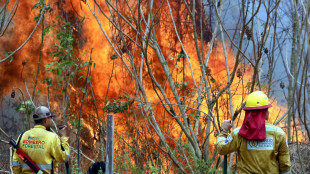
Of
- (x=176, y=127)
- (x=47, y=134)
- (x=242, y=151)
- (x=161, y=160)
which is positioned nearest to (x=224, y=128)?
(x=242, y=151)

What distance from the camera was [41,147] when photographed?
4.37 m

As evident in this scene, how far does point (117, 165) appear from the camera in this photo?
7617 mm

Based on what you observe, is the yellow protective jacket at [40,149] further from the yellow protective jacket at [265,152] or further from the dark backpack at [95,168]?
the yellow protective jacket at [265,152]

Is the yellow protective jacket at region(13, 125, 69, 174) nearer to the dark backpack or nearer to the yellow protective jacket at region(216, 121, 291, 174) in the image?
the dark backpack

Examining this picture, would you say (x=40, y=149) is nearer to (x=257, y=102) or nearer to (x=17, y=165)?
(x=17, y=165)

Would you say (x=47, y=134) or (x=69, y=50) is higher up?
(x=69, y=50)

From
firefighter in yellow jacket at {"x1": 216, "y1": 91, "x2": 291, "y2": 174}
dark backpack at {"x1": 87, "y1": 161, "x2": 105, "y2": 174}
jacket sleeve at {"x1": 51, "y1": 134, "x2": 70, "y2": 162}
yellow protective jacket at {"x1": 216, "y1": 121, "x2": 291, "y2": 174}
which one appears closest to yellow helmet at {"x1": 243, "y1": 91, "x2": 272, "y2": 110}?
firefighter in yellow jacket at {"x1": 216, "y1": 91, "x2": 291, "y2": 174}

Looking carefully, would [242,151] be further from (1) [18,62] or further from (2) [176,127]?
(1) [18,62]

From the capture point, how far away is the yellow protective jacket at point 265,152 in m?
3.41

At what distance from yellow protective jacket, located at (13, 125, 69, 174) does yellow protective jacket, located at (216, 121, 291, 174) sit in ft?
7.16

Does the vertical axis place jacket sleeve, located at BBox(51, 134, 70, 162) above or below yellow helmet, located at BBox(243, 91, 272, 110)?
below

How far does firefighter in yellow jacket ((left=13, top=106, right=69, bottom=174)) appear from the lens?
14.4 ft

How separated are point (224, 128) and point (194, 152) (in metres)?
2.36

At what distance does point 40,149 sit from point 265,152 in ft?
8.76
